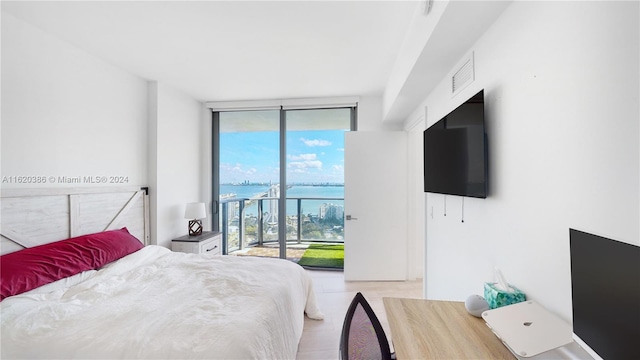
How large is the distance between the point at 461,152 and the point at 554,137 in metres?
0.61

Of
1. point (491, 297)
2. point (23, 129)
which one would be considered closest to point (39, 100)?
point (23, 129)

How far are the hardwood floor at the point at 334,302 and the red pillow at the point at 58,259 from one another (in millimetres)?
1819

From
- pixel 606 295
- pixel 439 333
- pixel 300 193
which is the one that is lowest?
pixel 439 333

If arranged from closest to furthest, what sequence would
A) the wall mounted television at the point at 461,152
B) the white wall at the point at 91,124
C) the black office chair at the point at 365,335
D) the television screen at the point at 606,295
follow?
the television screen at the point at 606,295 < the black office chair at the point at 365,335 < the wall mounted television at the point at 461,152 < the white wall at the point at 91,124

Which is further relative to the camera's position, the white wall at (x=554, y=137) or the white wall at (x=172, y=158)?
the white wall at (x=172, y=158)

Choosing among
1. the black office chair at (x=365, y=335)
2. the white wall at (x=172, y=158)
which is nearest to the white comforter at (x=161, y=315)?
the black office chair at (x=365, y=335)

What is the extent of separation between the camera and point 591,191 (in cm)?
84

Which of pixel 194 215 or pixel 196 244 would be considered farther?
pixel 194 215

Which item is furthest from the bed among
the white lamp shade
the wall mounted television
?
the wall mounted television

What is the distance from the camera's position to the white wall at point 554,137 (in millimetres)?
752

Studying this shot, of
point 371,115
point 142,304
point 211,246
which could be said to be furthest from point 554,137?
point 211,246

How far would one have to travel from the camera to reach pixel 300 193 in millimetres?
4230

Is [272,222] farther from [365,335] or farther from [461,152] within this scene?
[365,335]

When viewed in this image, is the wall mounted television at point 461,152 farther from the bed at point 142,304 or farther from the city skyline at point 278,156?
the city skyline at point 278,156
